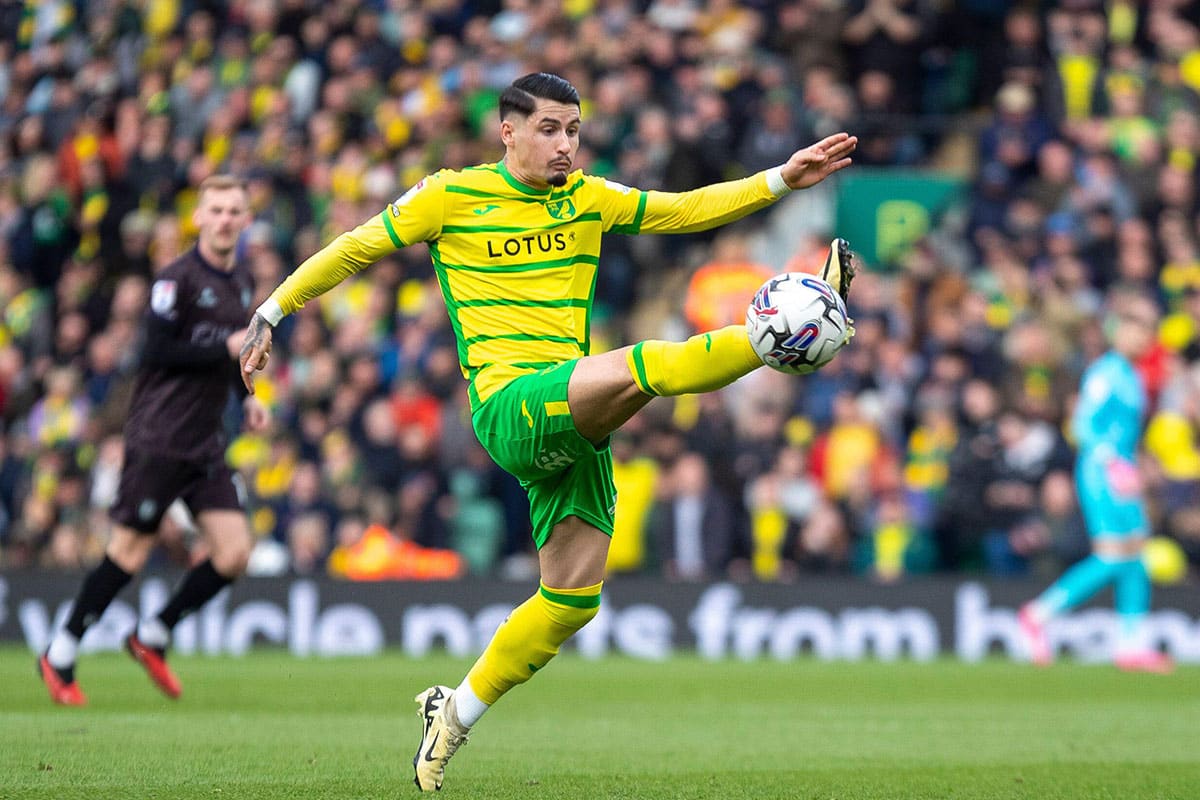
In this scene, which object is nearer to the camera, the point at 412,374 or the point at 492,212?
the point at 492,212

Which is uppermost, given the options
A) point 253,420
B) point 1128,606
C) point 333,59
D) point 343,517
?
point 333,59

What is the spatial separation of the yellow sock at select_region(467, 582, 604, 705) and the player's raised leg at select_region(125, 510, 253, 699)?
11.7 feet

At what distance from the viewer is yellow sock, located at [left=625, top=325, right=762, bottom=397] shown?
609 centimetres

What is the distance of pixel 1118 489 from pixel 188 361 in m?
6.98

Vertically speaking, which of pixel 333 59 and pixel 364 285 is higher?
pixel 333 59

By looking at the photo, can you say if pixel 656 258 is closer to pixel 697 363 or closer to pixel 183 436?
pixel 183 436

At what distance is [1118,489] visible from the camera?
13453 millimetres

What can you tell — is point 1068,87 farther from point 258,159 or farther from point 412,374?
point 258,159

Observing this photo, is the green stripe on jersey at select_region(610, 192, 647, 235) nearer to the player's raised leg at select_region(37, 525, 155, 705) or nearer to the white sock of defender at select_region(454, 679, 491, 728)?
the white sock of defender at select_region(454, 679, 491, 728)

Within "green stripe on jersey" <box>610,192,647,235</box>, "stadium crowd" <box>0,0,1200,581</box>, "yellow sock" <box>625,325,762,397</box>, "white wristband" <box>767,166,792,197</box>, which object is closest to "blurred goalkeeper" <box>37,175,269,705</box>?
"green stripe on jersey" <box>610,192,647,235</box>

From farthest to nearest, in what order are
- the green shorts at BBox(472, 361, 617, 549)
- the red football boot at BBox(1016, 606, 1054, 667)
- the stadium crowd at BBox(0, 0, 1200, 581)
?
the stadium crowd at BBox(0, 0, 1200, 581) → the red football boot at BBox(1016, 606, 1054, 667) → the green shorts at BBox(472, 361, 617, 549)

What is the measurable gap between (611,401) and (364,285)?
12388 mm

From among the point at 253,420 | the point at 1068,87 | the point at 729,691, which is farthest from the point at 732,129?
the point at 253,420

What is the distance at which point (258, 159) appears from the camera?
19.4m
